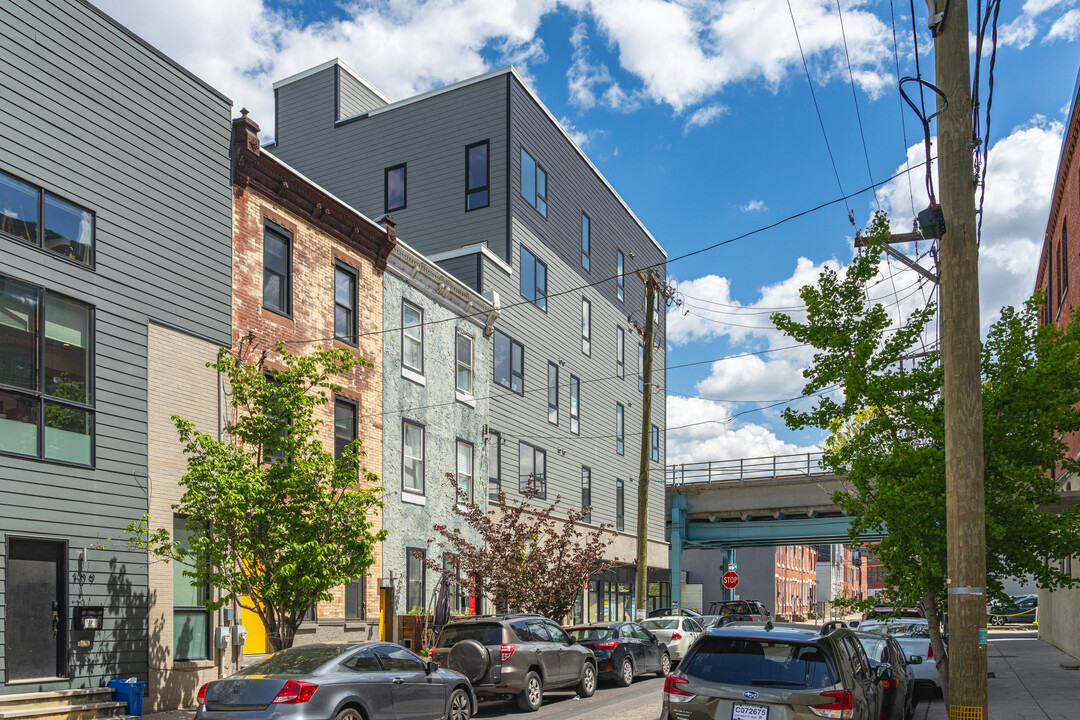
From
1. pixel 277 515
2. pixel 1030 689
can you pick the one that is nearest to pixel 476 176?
pixel 277 515

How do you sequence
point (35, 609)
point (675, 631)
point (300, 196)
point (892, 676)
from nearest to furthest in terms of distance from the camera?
point (892, 676) < point (35, 609) < point (300, 196) < point (675, 631)

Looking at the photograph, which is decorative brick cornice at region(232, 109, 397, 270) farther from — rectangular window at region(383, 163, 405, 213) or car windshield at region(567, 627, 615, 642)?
car windshield at region(567, 627, 615, 642)

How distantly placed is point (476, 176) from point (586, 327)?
8627 millimetres

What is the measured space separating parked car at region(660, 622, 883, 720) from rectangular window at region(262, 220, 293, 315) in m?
13.6

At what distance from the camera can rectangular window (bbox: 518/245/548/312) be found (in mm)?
32875

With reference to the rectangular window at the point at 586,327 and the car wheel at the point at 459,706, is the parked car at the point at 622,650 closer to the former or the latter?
the car wheel at the point at 459,706

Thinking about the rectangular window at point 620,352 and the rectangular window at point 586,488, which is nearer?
the rectangular window at point 586,488

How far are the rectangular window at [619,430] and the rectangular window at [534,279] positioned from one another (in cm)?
830

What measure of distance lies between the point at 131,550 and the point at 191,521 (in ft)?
4.72

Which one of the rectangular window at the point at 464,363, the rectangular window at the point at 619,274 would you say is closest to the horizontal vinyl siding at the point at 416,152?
the rectangular window at the point at 464,363

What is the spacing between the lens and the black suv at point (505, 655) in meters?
16.8

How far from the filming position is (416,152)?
33688 millimetres

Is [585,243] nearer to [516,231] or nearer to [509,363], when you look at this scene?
[516,231]

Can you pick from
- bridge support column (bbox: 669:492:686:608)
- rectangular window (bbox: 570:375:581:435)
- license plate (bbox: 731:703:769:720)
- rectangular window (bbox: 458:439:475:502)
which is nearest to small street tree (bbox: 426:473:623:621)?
rectangular window (bbox: 458:439:475:502)
